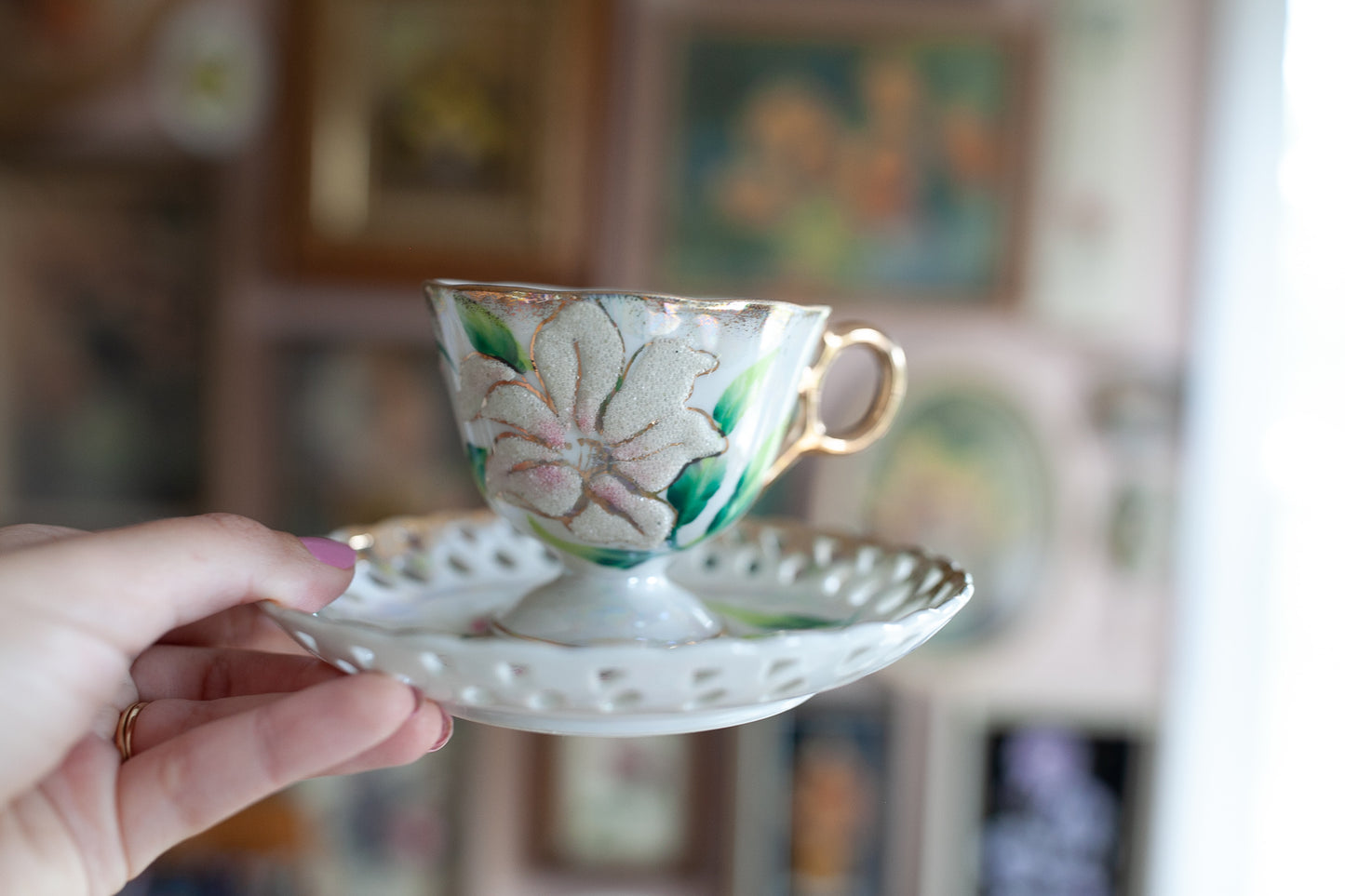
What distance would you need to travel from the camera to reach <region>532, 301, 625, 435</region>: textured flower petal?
0.46 metres

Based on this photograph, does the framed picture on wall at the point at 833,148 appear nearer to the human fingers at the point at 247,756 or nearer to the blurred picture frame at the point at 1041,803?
the blurred picture frame at the point at 1041,803

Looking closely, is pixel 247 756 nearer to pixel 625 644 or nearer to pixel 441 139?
pixel 625 644

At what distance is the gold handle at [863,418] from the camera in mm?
567

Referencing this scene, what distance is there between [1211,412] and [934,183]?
480mm

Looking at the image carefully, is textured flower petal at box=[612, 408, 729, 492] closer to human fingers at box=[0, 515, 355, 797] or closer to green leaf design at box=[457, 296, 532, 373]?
green leaf design at box=[457, 296, 532, 373]

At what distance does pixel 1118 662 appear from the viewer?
140 cm

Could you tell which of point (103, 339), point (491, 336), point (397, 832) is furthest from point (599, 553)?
point (103, 339)

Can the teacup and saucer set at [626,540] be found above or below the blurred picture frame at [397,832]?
above

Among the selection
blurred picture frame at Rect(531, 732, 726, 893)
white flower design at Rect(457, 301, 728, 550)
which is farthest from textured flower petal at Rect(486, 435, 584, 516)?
blurred picture frame at Rect(531, 732, 726, 893)

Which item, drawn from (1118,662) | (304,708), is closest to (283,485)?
(304,708)

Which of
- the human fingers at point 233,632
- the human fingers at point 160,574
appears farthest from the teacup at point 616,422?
the human fingers at point 233,632

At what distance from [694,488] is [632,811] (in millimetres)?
1054

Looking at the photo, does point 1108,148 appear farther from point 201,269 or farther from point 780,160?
point 201,269

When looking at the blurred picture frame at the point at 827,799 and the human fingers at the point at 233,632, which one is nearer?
the human fingers at the point at 233,632
